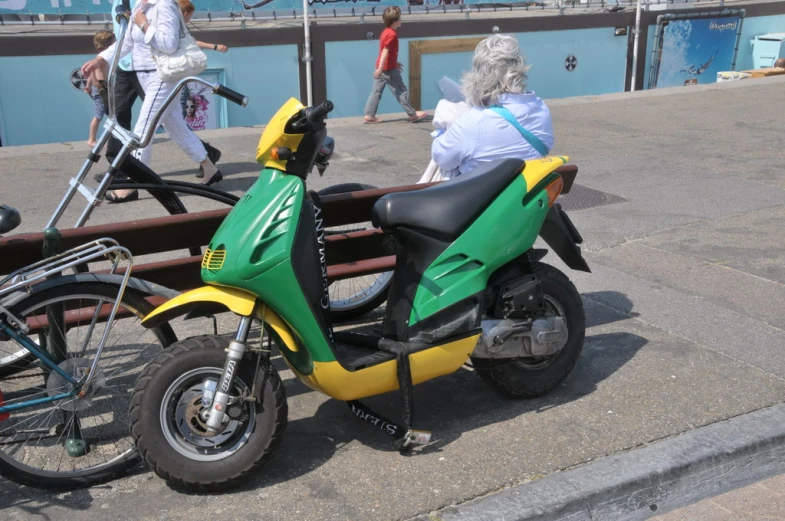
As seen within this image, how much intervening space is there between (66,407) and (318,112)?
4.65 feet

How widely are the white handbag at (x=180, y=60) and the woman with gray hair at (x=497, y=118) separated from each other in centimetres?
371

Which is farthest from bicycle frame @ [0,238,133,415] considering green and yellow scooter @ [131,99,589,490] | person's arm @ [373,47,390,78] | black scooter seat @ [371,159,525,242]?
person's arm @ [373,47,390,78]

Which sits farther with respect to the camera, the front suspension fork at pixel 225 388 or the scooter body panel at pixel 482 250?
the scooter body panel at pixel 482 250

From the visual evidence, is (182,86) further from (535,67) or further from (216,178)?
(535,67)

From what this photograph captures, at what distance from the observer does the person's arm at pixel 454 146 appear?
4035 millimetres

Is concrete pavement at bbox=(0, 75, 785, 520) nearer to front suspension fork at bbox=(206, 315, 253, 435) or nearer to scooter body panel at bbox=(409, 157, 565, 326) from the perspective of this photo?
front suspension fork at bbox=(206, 315, 253, 435)

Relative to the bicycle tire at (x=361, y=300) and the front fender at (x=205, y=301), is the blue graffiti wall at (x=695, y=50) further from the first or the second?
the front fender at (x=205, y=301)

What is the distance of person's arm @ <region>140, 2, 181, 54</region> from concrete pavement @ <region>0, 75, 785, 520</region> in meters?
1.28

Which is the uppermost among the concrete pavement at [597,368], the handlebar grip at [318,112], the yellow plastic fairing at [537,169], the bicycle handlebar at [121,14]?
the bicycle handlebar at [121,14]

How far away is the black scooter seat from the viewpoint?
11.3 ft

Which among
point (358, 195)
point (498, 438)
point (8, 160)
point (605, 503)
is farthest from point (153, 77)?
point (605, 503)

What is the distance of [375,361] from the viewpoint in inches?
133

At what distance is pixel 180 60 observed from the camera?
7.13 m

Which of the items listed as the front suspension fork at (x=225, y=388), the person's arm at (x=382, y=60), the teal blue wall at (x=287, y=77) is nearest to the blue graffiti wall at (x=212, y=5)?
the teal blue wall at (x=287, y=77)
